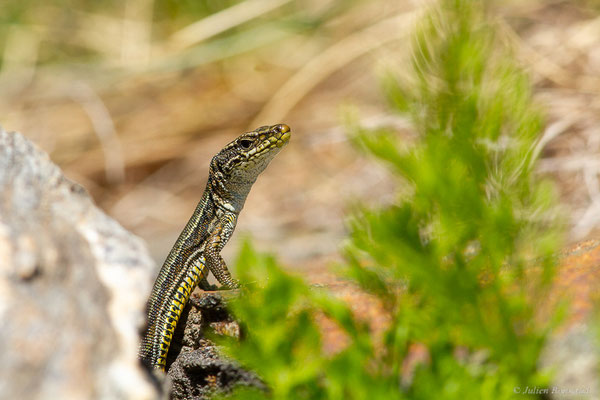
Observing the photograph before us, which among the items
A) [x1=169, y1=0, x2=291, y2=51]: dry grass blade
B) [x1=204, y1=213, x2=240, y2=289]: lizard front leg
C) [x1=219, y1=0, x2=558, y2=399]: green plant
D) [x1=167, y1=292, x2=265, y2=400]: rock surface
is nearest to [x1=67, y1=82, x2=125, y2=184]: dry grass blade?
[x1=169, y1=0, x2=291, y2=51]: dry grass blade

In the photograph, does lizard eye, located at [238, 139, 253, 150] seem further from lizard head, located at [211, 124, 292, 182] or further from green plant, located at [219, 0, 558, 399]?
green plant, located at [219, 0, 558, 399]

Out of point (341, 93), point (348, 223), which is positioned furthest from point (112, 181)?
point (348, 223)

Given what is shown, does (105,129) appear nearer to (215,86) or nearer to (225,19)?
(215,86)

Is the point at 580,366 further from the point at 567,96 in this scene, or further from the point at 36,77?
the point at 36,77

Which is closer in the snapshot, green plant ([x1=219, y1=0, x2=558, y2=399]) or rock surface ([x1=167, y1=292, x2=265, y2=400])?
green plant ([x1=219, y1=0, x2=558, y2=399])

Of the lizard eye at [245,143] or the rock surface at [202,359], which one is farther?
the lizard eye at [245,143]

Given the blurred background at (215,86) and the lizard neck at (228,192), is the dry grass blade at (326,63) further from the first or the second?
the lizard neck at (228,192)

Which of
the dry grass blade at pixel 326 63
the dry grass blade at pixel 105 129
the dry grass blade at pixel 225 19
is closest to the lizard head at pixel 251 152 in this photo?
the dry grass blade at pixel 326 63
